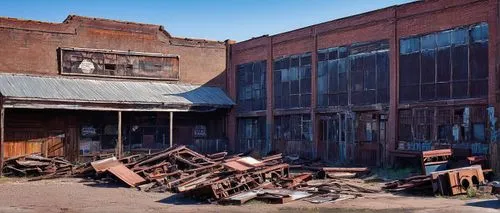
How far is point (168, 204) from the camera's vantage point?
15852 millimetres

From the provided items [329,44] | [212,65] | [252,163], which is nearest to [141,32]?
[212,65]

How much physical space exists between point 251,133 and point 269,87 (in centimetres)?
319

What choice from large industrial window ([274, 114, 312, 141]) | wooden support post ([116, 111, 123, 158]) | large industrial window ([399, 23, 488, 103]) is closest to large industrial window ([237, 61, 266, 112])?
large industrial window ([274, 114, 312, 141])

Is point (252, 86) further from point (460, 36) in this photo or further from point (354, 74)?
point (460, 36)

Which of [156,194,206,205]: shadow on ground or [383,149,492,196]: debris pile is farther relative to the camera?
[383,149,492,196]: debris pile

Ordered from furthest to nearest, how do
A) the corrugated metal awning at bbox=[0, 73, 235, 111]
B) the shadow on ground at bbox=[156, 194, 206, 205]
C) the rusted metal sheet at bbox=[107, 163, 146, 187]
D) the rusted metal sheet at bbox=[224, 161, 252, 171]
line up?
the corrugated metal awning at bbox=[0, 73, 235, 111]
the rusted metal sheet at bbox=[107, 163, 146, 187]
the rusted metal sheet at bbox=[224, 161, 252, 171]
the shadow on ground at bbox=[156, 194, 206, 205]

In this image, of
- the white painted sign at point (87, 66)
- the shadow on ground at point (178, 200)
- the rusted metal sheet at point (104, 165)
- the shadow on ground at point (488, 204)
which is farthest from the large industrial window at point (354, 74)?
the white painted sign at point (87, 66)

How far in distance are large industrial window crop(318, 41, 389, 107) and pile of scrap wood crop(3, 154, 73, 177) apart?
1257 cm

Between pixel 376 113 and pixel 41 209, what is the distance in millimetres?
15492

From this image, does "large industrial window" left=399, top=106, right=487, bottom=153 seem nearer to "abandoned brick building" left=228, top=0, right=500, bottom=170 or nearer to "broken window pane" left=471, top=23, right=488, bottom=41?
"abandoned brick building" left=228, top=0, right=500, bottom=170

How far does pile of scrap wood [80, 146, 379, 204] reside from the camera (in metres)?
16.1

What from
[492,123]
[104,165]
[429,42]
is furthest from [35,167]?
[492,123]

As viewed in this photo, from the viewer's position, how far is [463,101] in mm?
21547

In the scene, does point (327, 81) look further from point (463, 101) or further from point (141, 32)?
point (141, 32)
